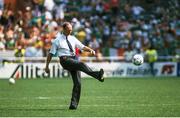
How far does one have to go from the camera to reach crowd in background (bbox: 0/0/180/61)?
1521 inches

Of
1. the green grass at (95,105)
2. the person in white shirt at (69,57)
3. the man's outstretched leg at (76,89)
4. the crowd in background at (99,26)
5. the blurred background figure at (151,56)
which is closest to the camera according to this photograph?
the green grass at (95,105)

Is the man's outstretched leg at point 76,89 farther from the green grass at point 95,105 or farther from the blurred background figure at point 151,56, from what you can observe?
the blurred background figure at point 151,56

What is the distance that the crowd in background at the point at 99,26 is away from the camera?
3862cm

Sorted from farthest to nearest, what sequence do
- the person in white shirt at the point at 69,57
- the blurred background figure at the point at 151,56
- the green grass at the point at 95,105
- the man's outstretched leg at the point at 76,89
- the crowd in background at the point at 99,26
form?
the blurred background figure at the point at 151,56 < the crowd in background at the point at 99,26 < the man's outstretched leg at the point at 76,89 < the person in white shirt at the point at 69,57 < the green grass at the point at 95,105

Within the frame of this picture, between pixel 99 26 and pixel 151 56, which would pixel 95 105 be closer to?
pixel 151 56

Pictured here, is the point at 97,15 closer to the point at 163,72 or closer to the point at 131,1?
the point at 131,1

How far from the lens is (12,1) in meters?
39.8

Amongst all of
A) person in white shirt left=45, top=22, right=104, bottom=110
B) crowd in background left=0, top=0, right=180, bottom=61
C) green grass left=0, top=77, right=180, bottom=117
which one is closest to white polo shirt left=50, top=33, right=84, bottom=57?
person in white shirt left=45, top=22, right=104, bottom=110

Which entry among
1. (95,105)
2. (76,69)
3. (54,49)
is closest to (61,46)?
(54,49)

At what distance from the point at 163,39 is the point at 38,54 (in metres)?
8.36

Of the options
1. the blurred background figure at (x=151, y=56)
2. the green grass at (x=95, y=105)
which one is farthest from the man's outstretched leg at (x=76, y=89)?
the blurred background figure at (x=151, y=56)

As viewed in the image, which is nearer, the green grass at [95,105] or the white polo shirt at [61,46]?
the green grass at [95,105]

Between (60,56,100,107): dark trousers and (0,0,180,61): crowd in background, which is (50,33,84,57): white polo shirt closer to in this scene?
(60,56,100,107): dark trousers

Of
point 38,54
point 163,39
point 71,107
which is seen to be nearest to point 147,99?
point 71,107
